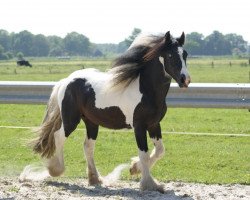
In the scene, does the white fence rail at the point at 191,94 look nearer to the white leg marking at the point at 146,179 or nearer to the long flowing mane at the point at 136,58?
the long flowing mane at the point at 136,58

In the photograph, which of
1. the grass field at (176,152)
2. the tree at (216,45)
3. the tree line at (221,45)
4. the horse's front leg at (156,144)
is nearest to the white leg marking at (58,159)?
the grass field at (176,152)

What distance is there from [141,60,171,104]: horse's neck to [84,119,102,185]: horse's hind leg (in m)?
1.22

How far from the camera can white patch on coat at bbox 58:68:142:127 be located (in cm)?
744

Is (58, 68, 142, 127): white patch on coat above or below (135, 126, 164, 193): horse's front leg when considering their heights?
above

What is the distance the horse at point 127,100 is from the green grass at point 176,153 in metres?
0.57

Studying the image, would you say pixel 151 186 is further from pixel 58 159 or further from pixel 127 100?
pixel 58 159

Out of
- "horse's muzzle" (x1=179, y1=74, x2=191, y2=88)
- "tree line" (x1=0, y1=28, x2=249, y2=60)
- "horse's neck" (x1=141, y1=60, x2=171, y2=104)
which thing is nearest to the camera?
"horse's muzzle" (x1=179, y1=74, x2=191, y2=88)

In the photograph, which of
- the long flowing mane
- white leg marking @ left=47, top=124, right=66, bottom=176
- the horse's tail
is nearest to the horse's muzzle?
the long flowing mane

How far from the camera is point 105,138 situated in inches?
453

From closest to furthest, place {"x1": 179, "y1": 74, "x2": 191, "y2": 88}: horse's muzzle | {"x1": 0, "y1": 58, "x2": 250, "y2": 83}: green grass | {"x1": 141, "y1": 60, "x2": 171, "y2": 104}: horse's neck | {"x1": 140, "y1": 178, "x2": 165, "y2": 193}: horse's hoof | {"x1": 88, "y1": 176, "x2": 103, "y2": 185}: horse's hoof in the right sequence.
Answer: {"x1": 179, "y1": 74, "x2": 191, "y2": 88}: horse's muzzle → {"x1": 140, "y1": 178, "x2": 165, "y2": 193}: horse's hoof → {"x1": 141, "y1": 60, "x2": 171, "y2": 104}: horse's neck → {"x1": 88, "y1": 176, "x2": 103, "y2": 185}: horse's hoof → {"x1": 0, "y1": 58, "x2": 250, "y2": 83}: green grass

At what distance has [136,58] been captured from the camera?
7543 mm

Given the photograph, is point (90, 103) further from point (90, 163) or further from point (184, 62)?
point (184, 62)

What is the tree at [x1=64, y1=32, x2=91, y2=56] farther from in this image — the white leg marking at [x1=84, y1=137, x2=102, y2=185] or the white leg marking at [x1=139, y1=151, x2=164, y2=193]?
the white leg marking at [x1=139, y1=151, x2=164, y2=193]

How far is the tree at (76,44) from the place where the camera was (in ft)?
502
